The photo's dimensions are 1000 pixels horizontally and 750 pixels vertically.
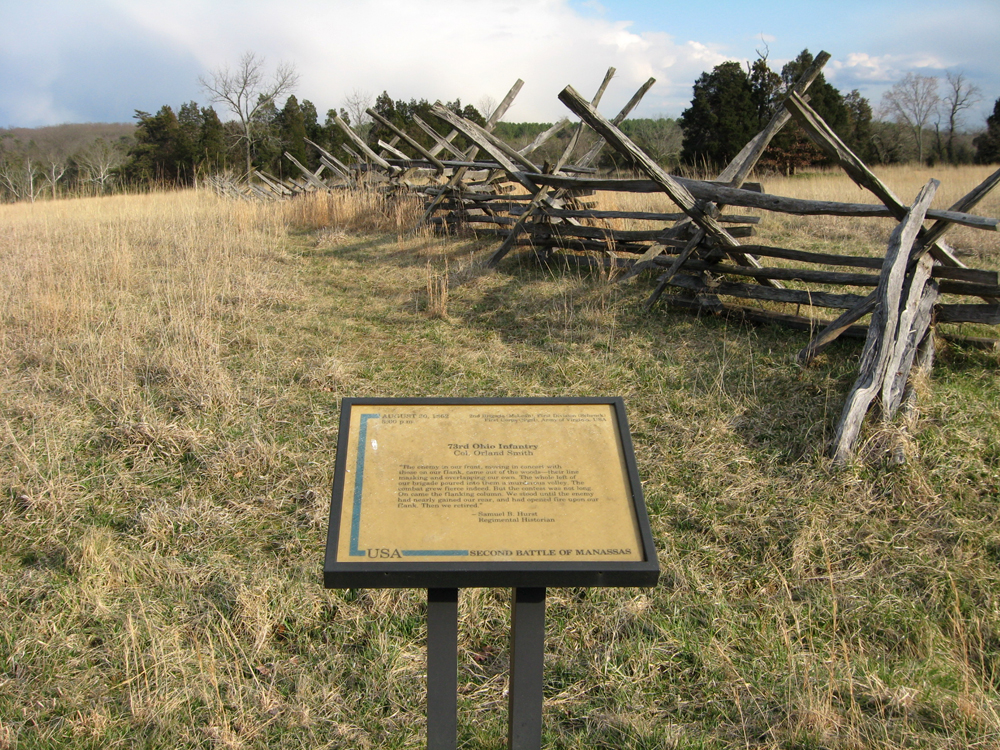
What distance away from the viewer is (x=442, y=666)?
1972 mm

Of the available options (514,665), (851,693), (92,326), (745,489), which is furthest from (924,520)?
(92,326)

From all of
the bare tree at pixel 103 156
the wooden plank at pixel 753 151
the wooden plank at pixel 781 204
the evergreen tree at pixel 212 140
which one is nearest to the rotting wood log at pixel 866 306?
the wooden plank at pixel 781 204

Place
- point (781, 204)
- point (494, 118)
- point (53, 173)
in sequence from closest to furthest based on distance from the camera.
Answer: point (781, 204) → point (53, 173) → point (494, 118)

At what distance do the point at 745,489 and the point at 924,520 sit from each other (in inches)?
34.6

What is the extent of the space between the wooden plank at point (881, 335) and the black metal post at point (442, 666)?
278 centimetres

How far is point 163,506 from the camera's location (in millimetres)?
3645

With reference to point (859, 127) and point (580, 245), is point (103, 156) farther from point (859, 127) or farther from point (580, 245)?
point (859, 127)

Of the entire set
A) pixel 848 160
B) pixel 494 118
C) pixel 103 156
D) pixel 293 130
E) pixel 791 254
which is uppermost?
pixel 293 130

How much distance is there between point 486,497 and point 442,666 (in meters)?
0.52

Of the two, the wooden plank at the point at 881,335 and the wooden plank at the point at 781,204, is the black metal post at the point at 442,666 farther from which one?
the wooden plank at the point at 781,204

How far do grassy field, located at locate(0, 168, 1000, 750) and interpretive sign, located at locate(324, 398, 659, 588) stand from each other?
102cm

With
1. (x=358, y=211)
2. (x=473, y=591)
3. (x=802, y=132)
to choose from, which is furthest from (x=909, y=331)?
(x=802, y=132)

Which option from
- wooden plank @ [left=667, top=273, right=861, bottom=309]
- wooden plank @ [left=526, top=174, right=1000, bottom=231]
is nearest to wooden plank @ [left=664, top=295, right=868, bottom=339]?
wooden plank @ [left=667, top=273, right=861, bottom=309]

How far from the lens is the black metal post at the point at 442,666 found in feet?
6.34
